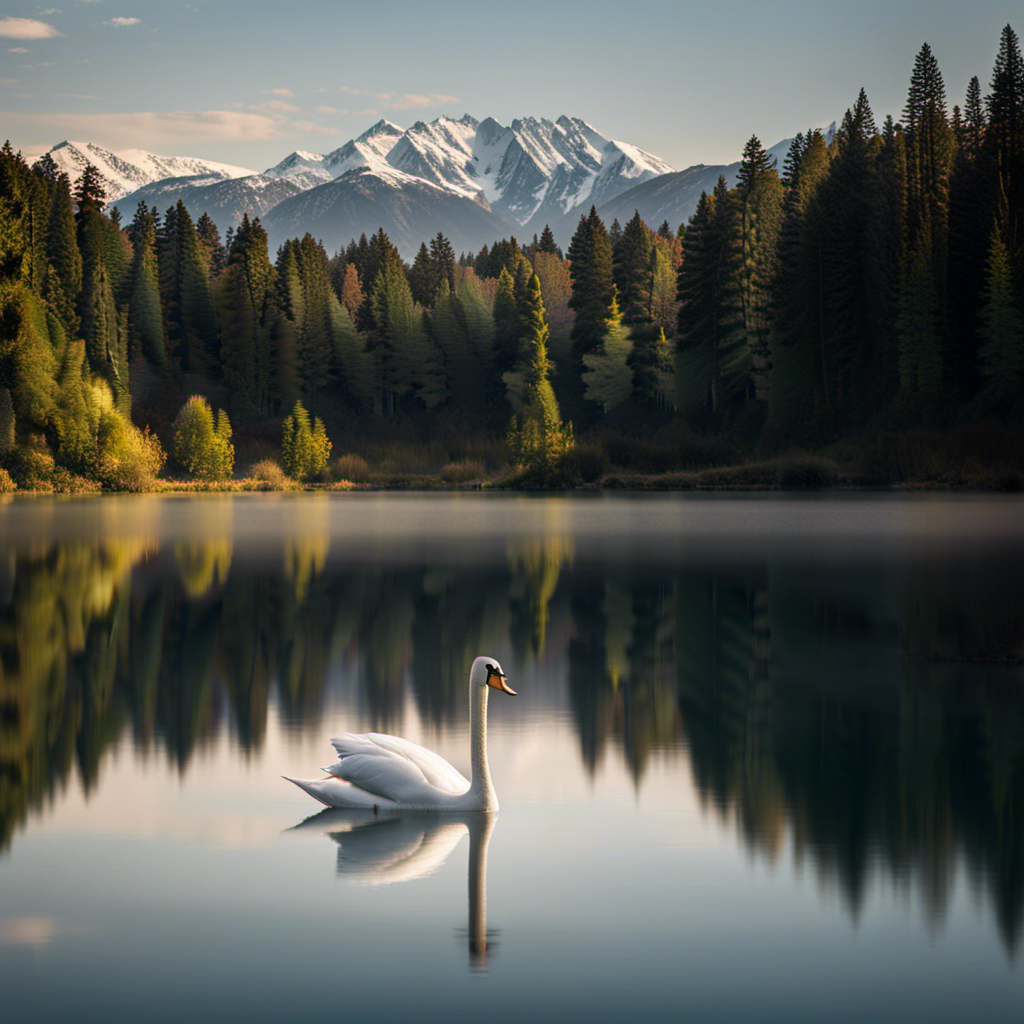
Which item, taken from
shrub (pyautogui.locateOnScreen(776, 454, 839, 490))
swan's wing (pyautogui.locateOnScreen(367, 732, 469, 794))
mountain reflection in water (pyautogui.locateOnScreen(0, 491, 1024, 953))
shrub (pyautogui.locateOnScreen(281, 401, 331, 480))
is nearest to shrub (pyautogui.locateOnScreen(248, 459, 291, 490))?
shrub (pyautogui.locateOnScreen(281, 401, 331, 480))

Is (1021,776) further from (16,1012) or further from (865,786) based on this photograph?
(16,1012)

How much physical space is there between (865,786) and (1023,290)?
6837cm

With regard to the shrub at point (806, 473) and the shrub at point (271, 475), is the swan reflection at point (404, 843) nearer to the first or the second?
the shrub at point (806, 473)

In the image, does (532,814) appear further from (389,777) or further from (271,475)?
(271,475)

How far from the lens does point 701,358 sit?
93250 millimetres

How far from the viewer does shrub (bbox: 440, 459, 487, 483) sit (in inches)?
3681

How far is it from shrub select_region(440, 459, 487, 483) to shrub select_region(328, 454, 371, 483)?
7481 millimetres

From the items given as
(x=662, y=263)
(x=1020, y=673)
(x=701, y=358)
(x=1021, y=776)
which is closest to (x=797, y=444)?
(x=701, y=358)

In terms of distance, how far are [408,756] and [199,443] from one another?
84.6 metres

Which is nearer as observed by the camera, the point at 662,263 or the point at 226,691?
the point at 226,691

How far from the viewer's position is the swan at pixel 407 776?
9.27m

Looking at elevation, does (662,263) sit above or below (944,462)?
above

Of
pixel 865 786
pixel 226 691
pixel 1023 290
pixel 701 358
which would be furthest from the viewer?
pixel 701 358

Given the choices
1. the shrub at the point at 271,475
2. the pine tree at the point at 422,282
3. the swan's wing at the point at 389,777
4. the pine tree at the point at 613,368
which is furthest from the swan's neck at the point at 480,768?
the pine tree at the point at 422,282
